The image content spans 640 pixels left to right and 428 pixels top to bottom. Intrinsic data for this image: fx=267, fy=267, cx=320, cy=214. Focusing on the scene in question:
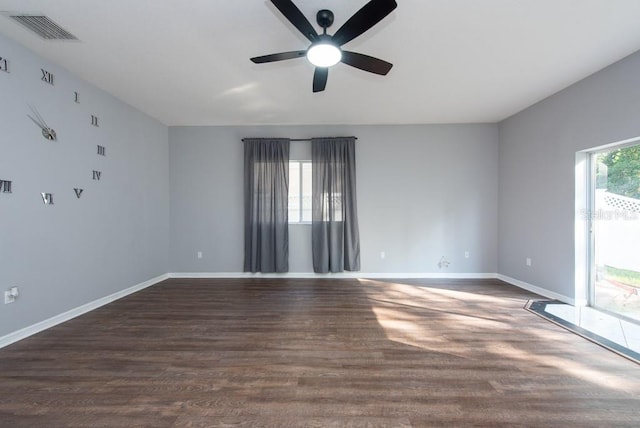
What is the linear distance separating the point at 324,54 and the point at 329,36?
0.43 feet

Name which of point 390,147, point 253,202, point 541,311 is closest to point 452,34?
point 390,147

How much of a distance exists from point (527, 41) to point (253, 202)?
418 cm

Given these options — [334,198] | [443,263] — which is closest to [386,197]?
[334,198]

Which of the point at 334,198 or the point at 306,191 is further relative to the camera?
the point at 306,191

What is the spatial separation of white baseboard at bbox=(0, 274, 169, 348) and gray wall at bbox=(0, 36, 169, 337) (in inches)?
2.1

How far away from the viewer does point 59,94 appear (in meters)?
2.96

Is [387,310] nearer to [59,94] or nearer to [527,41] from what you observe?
[527,41]

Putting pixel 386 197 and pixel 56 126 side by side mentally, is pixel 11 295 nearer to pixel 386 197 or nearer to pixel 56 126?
pixel 56 126

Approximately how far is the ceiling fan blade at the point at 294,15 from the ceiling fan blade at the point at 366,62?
1.14ft

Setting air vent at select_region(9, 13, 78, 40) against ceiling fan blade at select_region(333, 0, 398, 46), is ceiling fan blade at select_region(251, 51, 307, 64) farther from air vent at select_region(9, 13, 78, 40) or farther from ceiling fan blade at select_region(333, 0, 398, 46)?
air vent at select_region(9, 13, 78, 40)

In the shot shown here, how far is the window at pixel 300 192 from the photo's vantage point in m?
4.97

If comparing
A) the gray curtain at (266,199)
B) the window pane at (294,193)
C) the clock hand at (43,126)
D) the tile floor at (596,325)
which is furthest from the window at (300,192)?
the tile floor at (596,325)

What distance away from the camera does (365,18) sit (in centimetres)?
184

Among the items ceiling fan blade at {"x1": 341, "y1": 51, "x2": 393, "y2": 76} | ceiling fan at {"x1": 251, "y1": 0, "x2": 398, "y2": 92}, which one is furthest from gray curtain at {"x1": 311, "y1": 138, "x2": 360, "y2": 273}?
ceiling fan blade at {"x1": 341, "y1": 51, "x2": 393, "y2": 76}
